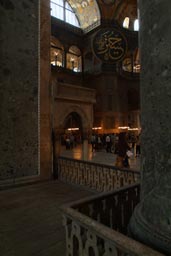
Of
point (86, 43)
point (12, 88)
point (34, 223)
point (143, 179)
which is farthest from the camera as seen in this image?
point (86, 43)

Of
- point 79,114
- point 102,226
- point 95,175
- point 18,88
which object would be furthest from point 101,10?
point 102,226

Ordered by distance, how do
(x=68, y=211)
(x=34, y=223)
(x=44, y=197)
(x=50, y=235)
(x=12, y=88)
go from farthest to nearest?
(x=12, y=88)
(x=44, y=197)
(x=34, y=223)
(x=50, y=235)
(x=68, y=211)

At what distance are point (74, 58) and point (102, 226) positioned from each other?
23.2 metres

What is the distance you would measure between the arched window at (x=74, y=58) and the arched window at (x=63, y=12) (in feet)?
8.14

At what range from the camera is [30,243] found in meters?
2.78

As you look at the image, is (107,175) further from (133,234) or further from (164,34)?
(164,34)

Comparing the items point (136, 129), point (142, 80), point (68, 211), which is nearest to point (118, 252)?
point (68, 211)

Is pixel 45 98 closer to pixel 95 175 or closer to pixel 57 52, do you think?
pixel 95 175

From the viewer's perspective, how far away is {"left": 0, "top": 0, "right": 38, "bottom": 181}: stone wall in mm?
5113

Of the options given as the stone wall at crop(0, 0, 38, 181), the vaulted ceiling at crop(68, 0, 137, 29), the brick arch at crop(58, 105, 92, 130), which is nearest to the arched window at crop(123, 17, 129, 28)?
the vaulted ceiling at crop(68, 0, 137, 29)

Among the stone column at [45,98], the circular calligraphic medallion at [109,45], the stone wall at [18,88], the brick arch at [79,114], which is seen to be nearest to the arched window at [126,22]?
the brick arch at [79,114]

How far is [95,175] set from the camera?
17.1 feet

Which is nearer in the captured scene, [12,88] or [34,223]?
[34,223]

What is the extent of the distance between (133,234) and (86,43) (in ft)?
71.7
